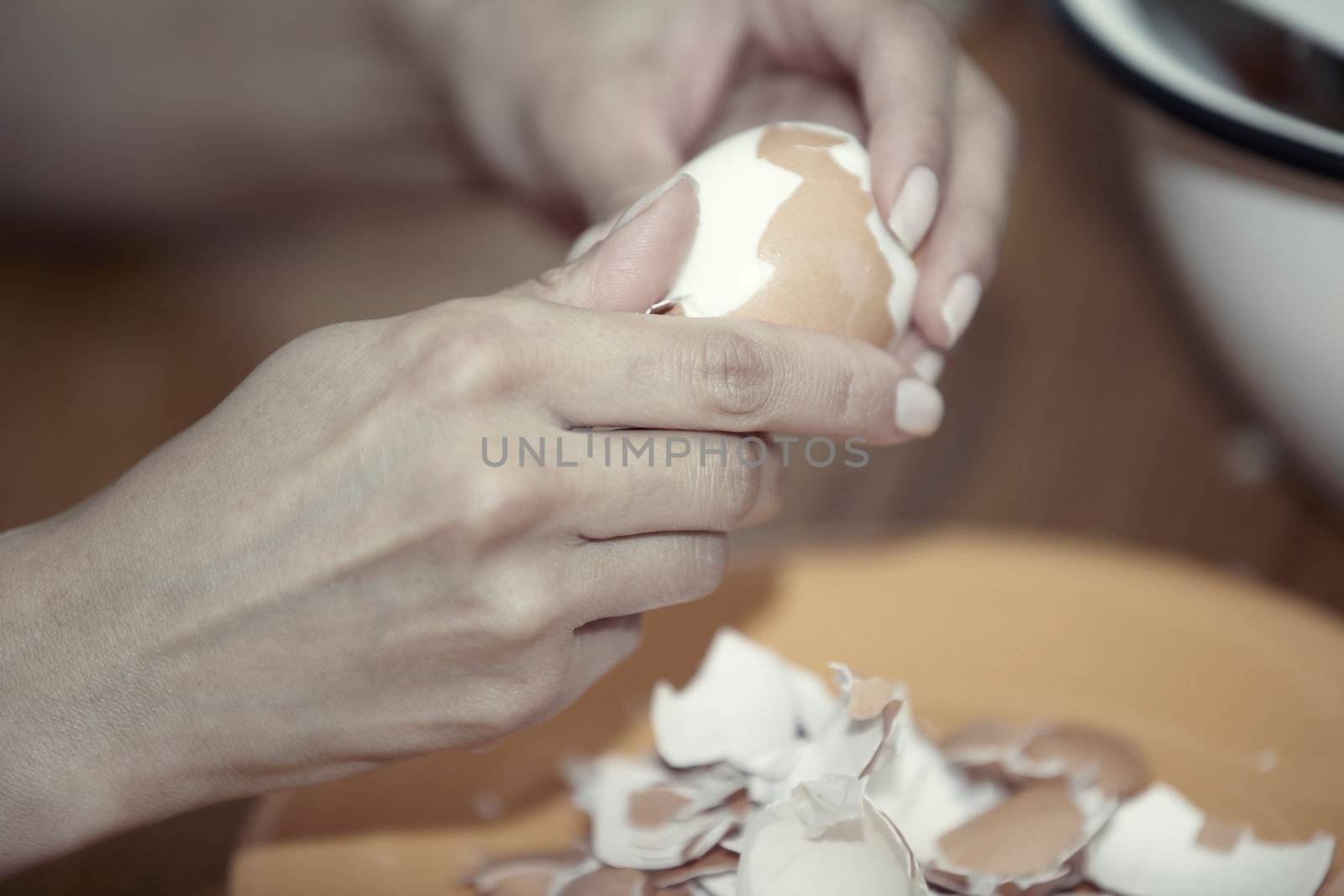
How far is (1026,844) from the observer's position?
23.9 inches

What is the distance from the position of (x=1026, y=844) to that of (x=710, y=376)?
0.94 feet

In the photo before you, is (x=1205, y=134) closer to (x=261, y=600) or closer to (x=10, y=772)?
(x=261, y=600)

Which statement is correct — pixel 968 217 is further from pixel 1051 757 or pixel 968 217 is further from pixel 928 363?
pixel 1051 757

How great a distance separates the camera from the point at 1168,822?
2.09ft

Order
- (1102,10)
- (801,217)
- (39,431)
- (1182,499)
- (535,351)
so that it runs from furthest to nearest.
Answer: (39,431), (1182,499), (1102,10), (801,217), (535,351)

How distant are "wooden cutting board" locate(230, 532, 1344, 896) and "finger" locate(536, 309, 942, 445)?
0.21m

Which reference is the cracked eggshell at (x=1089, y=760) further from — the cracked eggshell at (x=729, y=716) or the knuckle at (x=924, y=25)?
the knuckle at (x=924, y=25)

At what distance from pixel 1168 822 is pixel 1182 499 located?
455 mm

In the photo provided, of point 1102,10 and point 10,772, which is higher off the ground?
point 1102,10

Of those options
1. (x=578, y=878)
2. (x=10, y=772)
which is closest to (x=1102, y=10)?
(x=578, y=878)

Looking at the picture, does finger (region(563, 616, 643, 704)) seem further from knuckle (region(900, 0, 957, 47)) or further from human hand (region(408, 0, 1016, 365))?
knuckle (region(900, 0, 957, 47))

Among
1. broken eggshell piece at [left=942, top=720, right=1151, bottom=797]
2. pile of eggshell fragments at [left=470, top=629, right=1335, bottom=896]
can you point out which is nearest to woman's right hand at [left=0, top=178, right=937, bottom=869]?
pile of eggshell fragments at [left=470, top=629, right=1335, bottom=896]

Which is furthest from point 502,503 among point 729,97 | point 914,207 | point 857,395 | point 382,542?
point 729,97

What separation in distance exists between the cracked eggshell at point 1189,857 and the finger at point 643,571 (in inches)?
9.7
